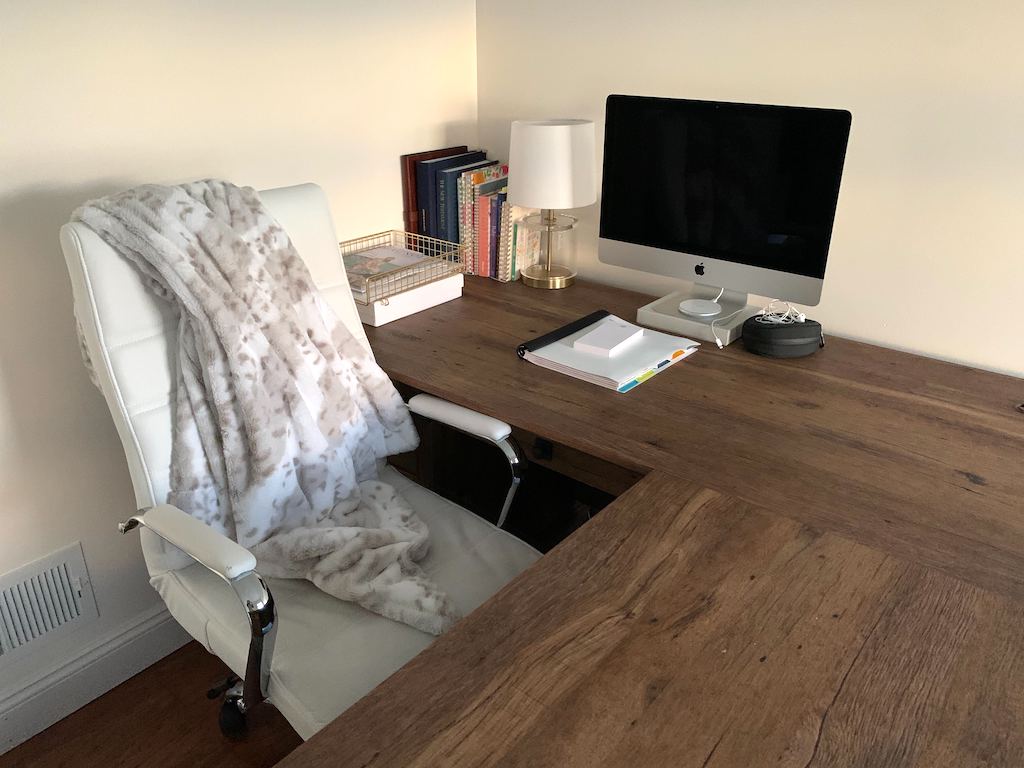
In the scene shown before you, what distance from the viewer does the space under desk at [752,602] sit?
0.80 metres

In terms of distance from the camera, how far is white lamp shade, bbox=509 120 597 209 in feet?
6.07

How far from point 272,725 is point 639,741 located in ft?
→ 4.03

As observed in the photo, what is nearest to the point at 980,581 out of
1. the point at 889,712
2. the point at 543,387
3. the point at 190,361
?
the point at 889,712

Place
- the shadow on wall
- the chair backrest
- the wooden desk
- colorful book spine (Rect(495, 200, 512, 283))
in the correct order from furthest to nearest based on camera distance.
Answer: colorful book spine (Rect(495, 200, 512, 283)) → the shadow on wall → the chair backrest → the wooden desk

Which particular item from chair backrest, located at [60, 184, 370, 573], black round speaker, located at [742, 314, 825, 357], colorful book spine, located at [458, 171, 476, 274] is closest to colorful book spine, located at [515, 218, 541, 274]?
colorful book spine, located at [458, 171, 476, 274]

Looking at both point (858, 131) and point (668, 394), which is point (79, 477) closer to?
point (668, 394)

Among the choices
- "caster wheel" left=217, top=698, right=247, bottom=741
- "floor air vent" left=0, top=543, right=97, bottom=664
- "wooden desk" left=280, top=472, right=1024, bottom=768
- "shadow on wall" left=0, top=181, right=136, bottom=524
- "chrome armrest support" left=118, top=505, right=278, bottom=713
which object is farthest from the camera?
"floor air vent" left=0, top=543, right=97, bottom=664

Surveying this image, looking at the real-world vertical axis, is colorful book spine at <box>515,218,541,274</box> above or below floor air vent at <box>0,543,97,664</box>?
above

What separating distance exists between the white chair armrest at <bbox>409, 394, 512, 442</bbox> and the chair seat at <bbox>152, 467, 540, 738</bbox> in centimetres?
19

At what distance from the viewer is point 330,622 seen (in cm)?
122

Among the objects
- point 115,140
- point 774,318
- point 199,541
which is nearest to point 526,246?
point 774,318

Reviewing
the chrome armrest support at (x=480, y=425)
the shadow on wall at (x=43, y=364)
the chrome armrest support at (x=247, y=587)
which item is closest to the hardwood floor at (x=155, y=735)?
the shadow on wall at (x=43, y=364)

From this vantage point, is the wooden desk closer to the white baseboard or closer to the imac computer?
the imac computer

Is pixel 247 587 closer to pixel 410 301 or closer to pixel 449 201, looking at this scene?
pixel 410 301
